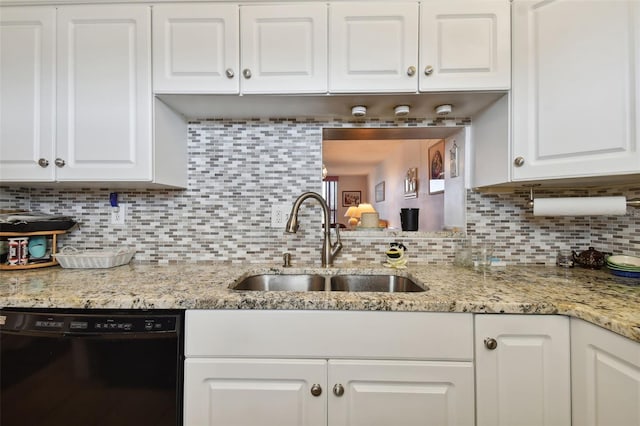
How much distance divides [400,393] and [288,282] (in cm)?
69

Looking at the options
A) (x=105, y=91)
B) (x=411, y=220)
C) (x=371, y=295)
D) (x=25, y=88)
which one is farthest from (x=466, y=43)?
(x=25, y=88)

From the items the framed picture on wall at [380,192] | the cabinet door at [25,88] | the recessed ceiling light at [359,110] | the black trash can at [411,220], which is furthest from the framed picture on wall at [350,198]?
the cabinet door at [25,88]

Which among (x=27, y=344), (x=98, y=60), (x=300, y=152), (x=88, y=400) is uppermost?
(x=98, y=60)

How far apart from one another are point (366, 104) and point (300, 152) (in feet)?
1.39

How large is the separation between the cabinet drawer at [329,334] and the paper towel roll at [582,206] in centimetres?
69

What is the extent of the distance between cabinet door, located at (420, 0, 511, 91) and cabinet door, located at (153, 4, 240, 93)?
813mm

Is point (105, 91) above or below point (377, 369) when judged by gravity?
above

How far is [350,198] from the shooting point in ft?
22.4

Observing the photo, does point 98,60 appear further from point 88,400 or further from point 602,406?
point 602,406

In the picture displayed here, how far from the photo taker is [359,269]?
144cm

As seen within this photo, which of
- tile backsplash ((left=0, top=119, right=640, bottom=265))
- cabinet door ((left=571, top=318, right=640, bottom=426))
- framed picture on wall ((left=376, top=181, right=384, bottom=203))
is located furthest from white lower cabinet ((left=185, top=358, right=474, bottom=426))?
framed picture on wall ((left=376, top=181, right=384, bottom=203))

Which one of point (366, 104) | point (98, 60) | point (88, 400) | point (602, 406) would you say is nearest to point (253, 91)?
point (366, 104)

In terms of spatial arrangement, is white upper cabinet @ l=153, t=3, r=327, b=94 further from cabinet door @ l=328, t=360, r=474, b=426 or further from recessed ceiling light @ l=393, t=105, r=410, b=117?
cabinet door @ l=328, t=360, r=474, b=426

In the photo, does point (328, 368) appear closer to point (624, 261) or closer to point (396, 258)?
point (396, 258)
